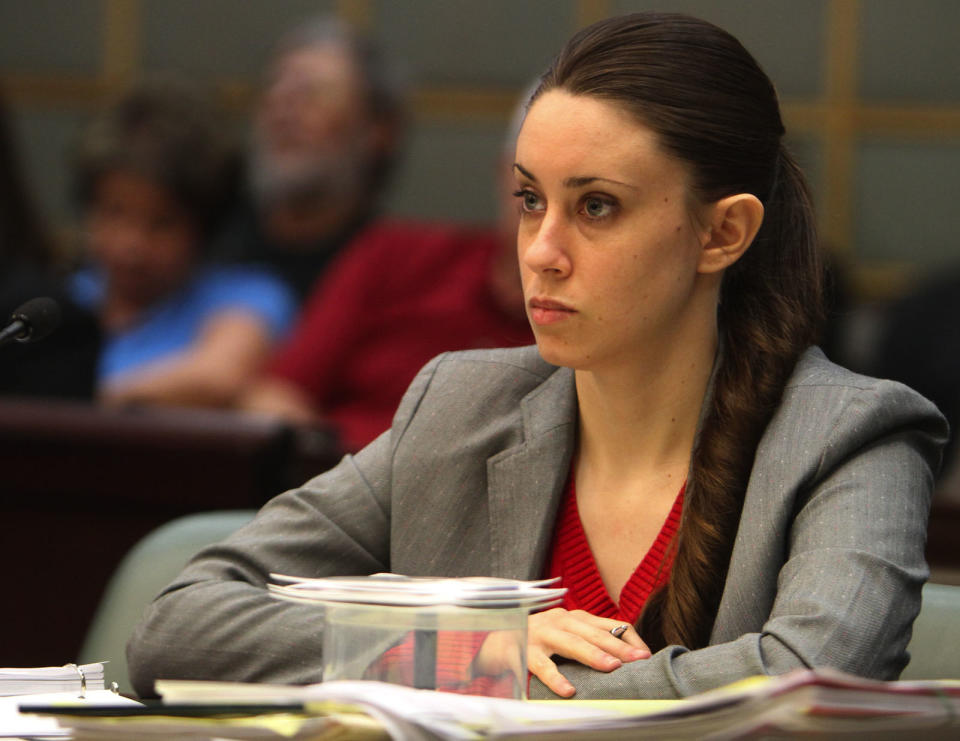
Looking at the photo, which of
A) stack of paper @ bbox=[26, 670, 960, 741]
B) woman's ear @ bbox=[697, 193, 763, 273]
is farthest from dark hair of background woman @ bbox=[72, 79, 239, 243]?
stack of paper @ bbox=[26, 670, 960, 741]

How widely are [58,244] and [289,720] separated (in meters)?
4.97

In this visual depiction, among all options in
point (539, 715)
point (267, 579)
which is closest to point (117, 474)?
point (267, 579)

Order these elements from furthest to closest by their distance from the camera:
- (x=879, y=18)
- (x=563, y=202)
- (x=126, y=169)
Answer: (x=879, y=18) < (x=126, y=169) < (x=563, y=202)

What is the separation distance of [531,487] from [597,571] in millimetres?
110

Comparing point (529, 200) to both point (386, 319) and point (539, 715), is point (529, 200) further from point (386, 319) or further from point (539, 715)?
point (386, 319)

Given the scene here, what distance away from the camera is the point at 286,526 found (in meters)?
1.58

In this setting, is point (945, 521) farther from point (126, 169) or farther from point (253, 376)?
point (126, 169)

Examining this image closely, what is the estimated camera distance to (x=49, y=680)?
3.93 feet

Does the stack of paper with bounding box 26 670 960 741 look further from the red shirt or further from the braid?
the red shirt

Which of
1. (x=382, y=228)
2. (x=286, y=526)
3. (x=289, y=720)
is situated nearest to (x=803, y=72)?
(x=382, y=228)

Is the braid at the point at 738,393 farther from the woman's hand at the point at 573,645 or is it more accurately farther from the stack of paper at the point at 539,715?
the stack of paper at the point at 539,715

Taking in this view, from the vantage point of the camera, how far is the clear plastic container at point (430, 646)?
993 mm

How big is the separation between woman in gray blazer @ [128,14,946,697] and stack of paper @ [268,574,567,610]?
Answer: 0.25 metres

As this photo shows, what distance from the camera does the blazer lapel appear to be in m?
1.54
